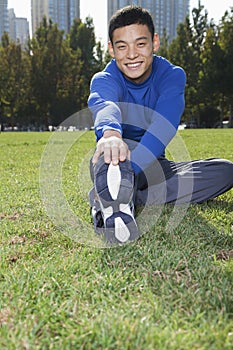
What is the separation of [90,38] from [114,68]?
30569 millimetres

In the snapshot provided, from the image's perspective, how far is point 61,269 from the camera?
1646 mm

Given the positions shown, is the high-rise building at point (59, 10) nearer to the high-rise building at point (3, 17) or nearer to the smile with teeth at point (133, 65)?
the high-rise building at point (3, 17)

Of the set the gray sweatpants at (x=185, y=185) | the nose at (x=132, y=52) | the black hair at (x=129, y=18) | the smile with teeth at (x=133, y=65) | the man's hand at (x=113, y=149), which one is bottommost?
the gray sweatpants at (x=185, y=185)

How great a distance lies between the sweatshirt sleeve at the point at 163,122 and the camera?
2197 mm

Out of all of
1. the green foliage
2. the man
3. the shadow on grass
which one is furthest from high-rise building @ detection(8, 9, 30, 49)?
the shadow on grass

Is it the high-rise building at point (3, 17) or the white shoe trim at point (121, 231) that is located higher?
the high-rise building at point (3, 17)

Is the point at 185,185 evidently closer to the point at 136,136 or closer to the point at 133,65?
the point at 136,136

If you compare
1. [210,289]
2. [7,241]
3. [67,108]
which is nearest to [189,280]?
[210,289]

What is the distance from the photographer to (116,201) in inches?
76.4

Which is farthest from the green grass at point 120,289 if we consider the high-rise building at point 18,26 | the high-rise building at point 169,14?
the high-rise building at point 18,26

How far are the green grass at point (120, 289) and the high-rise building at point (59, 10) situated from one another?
45513mm

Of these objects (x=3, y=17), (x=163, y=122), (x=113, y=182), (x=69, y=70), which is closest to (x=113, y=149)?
(x=113, y=182)

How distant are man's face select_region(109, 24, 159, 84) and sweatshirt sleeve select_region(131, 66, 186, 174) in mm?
168

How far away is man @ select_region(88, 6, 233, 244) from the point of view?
1949mm
